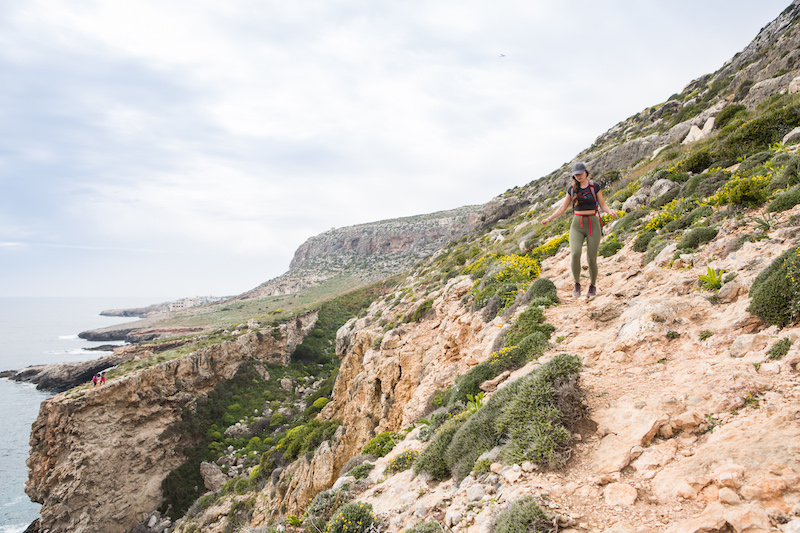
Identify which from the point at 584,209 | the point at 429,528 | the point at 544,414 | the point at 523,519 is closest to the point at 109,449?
the point at 429,528

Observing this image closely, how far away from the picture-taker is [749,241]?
620cm

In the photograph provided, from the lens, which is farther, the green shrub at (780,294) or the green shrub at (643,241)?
the green shrub at (643,241)

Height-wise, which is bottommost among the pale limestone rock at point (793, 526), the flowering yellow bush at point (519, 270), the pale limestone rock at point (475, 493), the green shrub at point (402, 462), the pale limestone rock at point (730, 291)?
the green shrub at point (402, 462)

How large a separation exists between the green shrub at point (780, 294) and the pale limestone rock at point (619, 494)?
3.12m

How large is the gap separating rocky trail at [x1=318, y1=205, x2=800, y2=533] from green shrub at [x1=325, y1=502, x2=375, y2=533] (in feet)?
0.95

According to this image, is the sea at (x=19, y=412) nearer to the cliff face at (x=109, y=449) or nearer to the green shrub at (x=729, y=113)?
the cliff face at (x=109, y=449)

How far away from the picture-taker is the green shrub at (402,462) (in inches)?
265

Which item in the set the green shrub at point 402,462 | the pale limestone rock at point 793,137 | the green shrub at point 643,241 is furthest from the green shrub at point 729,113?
the green shrub at point 402,462

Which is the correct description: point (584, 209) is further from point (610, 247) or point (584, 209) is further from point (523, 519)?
point (523, 519)

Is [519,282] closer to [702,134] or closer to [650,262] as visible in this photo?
[650,262]

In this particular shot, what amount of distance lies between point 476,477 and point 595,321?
4415 mm

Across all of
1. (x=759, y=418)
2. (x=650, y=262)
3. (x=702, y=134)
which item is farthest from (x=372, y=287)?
(x=759, y=418)

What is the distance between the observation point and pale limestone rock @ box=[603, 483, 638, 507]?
3.14m

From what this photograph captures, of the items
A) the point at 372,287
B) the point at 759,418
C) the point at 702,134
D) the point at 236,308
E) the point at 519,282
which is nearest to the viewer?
the point at 759,418
